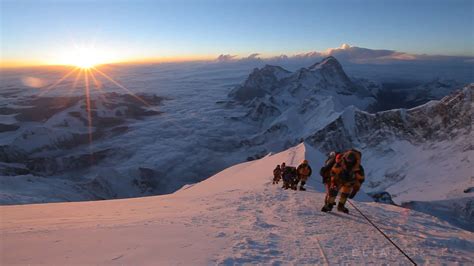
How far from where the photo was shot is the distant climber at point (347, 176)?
9000mm

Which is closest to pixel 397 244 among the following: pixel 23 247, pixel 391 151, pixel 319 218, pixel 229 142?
pixel 319 218

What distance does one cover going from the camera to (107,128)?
182 meters

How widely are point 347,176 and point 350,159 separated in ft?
1.49

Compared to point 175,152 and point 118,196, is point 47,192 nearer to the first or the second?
point 118,196

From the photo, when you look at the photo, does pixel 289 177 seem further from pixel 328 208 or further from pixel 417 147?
pixel 417 147

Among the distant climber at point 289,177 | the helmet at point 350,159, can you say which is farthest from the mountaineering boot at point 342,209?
the distant climber at point 289,177

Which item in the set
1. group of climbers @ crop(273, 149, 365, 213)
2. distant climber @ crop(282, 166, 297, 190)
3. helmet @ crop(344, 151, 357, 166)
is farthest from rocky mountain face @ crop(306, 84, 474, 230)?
helmet @ crop(344, 151, 357, 166)

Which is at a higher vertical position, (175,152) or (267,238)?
(267,238)

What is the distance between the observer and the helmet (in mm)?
8969

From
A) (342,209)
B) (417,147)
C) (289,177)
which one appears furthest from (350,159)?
(417,147)

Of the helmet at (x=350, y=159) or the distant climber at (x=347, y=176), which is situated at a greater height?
the helmet at (x=350, y=159)

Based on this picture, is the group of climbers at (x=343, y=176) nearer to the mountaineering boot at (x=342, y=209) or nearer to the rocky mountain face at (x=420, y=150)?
the mountaineering boot at (x=342, y=209)

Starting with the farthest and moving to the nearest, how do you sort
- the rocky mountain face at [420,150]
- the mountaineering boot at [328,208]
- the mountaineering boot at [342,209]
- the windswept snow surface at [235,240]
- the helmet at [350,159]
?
the rocky mountain face at [420,150]
the mountaineering boot at [328,208]
the mountaineering boot at [342,209]
the helmet at [350,159]
the windswept snow surface at [235,240]

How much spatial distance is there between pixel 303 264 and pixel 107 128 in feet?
619
